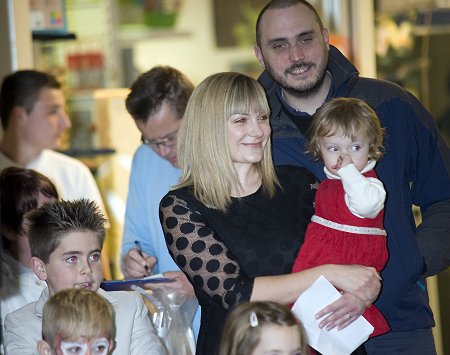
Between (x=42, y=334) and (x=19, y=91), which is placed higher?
(x=19, y=91)

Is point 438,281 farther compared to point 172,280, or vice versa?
point 438,281

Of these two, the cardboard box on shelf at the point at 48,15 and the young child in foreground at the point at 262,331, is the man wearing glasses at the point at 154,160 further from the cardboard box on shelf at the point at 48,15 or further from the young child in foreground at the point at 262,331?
the cardboard box on shelf at the point at 48,15

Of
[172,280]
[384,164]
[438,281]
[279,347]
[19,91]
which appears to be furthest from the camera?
[438,281]

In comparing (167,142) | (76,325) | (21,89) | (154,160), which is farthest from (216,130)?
(21,89)

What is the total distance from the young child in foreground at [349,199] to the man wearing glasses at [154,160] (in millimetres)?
960

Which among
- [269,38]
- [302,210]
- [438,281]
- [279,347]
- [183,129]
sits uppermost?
[269,38]

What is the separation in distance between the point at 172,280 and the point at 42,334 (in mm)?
708

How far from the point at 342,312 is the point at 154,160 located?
54.3 inches

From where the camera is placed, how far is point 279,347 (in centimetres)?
255

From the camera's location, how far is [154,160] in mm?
3846

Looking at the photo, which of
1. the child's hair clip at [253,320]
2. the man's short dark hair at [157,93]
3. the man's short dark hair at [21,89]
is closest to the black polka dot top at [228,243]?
the child's hair clip at [253,320]

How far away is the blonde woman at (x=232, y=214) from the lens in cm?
270

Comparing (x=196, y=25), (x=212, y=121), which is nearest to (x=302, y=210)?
(x=212, y=121)

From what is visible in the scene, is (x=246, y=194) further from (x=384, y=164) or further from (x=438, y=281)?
(x=438, y=281)
